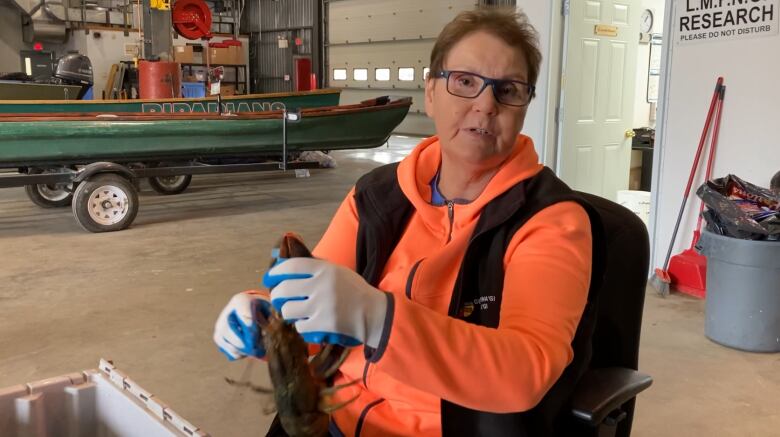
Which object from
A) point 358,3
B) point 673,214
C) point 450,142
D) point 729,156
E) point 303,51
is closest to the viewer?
point 450,142

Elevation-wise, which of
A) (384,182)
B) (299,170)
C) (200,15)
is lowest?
(299,170)

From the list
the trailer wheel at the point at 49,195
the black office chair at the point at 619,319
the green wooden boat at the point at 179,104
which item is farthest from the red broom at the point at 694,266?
the trailer wheel at the point at 49,195

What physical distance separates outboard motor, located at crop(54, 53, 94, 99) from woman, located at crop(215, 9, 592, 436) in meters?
7.03

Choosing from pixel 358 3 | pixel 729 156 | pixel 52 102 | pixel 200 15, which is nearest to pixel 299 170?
pixel 52 102

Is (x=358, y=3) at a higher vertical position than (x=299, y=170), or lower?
higher

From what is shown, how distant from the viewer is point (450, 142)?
1211 mm

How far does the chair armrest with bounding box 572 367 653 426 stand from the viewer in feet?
3.78

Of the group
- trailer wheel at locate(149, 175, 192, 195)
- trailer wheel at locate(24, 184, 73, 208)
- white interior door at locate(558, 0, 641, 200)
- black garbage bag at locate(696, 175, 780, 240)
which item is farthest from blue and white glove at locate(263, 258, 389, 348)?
trailer wheel at locate(149, 175, 192, 195)

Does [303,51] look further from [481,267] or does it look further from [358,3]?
[481,267]

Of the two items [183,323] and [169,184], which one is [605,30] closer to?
[183,323]

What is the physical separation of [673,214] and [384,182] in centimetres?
335

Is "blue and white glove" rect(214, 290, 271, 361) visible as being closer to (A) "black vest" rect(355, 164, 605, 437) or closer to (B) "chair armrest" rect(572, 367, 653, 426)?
(A) "black vest" rect(355, 164, 605, 437)

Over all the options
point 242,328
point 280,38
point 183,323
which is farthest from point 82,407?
point 280,38

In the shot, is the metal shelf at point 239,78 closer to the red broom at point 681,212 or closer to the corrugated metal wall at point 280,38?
the corrugated metal wall at point 280,38
